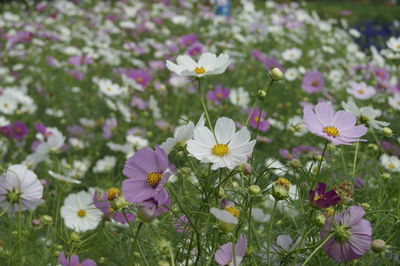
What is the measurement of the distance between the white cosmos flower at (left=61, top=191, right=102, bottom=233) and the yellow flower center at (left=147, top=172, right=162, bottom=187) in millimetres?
480

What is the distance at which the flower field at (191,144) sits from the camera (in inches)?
26.6

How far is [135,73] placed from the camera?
227 centimetres

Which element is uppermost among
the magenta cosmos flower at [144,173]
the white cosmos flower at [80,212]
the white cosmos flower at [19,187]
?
the magenta cosmos flower at [144,173]

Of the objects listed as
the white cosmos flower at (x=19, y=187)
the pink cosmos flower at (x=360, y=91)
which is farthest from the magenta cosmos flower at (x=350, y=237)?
the pink cosmos flower at (x=360, y=91)

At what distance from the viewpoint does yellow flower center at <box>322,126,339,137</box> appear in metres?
0.72

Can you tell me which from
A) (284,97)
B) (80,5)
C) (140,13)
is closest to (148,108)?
(284,97)

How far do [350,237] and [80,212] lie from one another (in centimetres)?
71

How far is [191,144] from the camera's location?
2.20 feet

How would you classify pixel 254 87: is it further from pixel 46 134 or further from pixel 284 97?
pixel 46 134

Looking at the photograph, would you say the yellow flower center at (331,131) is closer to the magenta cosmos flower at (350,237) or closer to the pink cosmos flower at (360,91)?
the magenta cosmos flower at (350,237)

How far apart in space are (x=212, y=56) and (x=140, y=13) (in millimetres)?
3124

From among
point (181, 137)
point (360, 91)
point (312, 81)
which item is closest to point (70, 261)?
point (181, 137)

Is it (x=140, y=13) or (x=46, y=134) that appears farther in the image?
(x=140, y=13)

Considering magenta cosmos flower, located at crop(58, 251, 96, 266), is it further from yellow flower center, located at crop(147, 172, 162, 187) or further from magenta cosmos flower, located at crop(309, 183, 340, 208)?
magenta cosmos flower, located at crop(309, 183, 340, 208)
